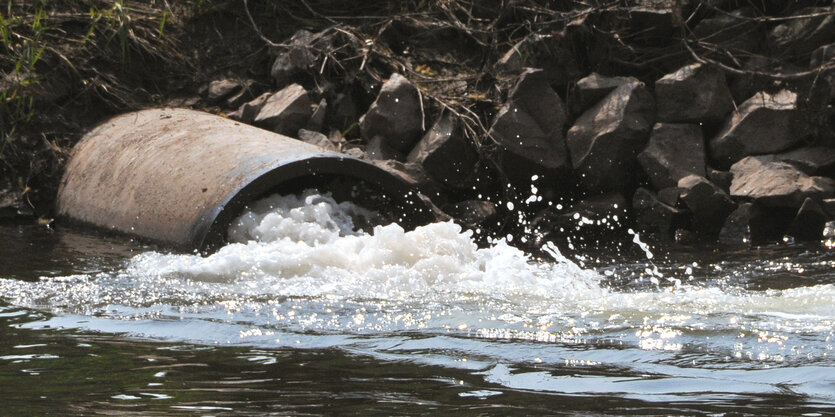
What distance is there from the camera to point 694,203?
6.37m

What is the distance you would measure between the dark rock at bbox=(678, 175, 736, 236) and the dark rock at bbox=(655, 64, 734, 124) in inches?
23.3

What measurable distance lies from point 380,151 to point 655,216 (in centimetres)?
176

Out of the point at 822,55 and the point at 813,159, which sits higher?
the point at 822,55

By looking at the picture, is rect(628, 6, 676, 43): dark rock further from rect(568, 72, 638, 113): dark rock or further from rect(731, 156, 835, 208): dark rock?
rect(731, 156, 835, 208): dark rock

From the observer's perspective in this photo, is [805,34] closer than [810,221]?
No

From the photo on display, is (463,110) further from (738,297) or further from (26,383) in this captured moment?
(26,383)

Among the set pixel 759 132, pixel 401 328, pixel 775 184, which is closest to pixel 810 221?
pixel 775 184

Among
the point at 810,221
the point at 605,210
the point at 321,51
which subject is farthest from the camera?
the point at 321,51

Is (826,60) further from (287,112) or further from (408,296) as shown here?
(408,296)

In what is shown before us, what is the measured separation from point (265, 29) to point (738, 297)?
4.96 metres

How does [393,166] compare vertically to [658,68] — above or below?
below

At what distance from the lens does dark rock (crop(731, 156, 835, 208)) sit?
245 inches

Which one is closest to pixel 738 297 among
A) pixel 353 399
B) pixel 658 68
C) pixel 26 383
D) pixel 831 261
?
pixel 831 261

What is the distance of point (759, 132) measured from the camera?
6676 mm
